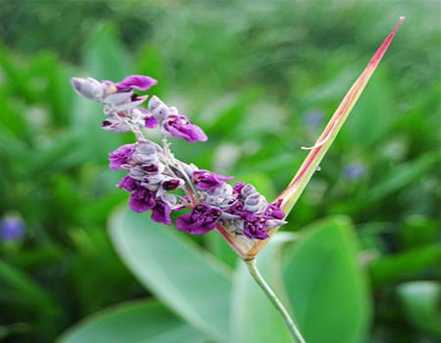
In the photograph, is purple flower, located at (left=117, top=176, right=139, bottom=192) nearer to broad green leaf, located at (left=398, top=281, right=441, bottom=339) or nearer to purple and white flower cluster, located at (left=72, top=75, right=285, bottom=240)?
purple and white flower cluster, located at (left=72, top=75, right=285, bottom=240)

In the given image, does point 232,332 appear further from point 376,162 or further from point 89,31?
point 89,31

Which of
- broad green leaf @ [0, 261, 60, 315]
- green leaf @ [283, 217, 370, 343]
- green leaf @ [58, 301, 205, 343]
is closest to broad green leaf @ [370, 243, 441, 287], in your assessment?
green leaf @ [283, 217, 370, 343]

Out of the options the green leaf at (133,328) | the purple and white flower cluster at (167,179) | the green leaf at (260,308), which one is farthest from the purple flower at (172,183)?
the green leaf at (133,328)

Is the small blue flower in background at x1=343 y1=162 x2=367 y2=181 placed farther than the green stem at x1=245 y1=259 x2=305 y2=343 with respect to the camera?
Yes

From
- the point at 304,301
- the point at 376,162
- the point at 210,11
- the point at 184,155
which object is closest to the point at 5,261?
the point at 184,155

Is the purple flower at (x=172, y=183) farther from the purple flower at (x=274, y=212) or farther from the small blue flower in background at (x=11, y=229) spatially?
the small blue flower in background at (x=11, y=229)
